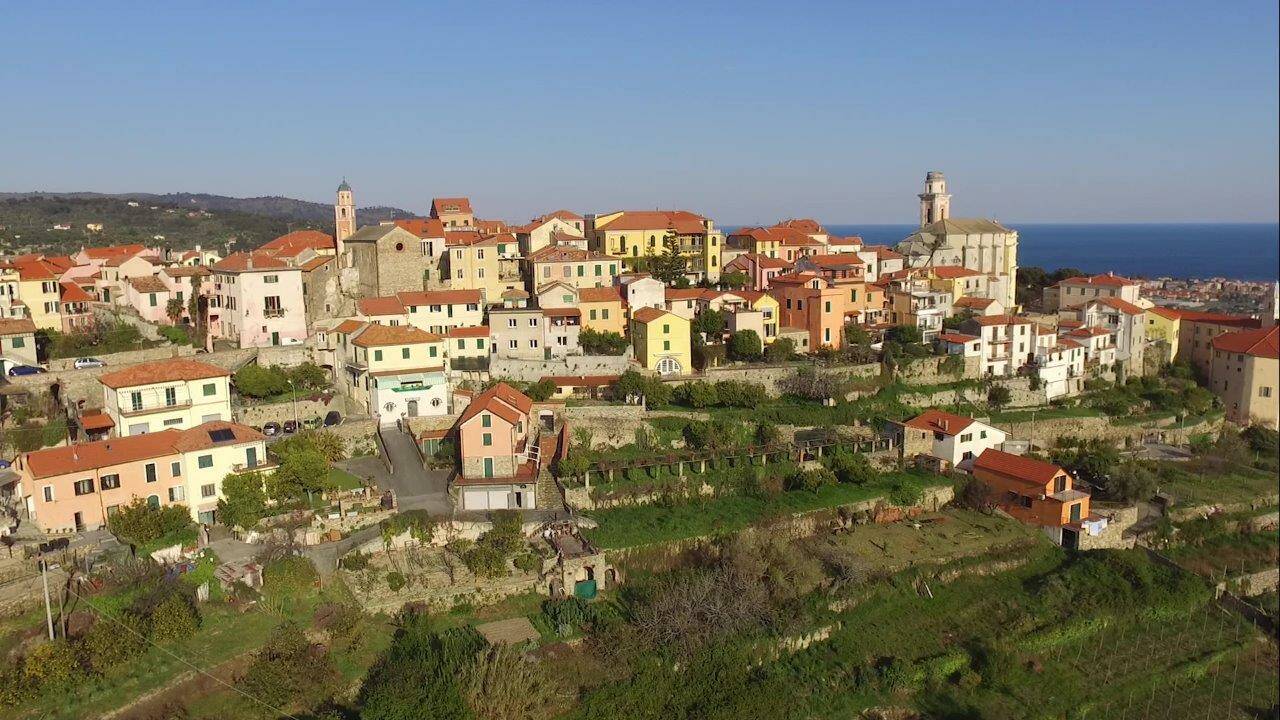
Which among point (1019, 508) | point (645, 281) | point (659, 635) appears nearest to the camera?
point (659, 635)

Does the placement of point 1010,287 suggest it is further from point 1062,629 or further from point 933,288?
point 1062,629

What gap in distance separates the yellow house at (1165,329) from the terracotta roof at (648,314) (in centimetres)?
2252

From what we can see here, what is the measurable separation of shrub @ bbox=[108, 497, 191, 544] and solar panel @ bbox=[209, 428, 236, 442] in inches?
85.8

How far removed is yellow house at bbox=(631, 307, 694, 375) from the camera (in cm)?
3130

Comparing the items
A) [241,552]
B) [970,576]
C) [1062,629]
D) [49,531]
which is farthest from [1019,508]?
[49,531]

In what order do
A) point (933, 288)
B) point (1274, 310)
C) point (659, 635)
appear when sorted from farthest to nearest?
point (933, 288) → point (1274, 310) → point (659, 635)

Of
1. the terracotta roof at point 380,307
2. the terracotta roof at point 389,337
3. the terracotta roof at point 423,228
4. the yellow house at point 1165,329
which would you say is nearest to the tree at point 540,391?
the terracotta roof at point 389,337

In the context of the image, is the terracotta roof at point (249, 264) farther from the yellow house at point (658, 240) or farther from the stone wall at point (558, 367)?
the yellow house at point (658, 240)

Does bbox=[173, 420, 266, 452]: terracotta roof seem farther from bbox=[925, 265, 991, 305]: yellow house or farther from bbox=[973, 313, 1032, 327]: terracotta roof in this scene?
bbox=[925, 265, 991, 305]: yellow house

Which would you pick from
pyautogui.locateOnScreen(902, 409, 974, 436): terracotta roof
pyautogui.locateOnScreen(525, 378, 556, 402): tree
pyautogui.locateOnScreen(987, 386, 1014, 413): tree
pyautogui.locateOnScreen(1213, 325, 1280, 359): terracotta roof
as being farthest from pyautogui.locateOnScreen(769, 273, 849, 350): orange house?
pyautogui.locateOnScreen(1213, 325, 1280, 359): terracotta roof

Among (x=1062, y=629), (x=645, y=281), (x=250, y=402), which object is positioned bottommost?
(x=1062, y=629)

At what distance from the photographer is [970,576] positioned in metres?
22.6

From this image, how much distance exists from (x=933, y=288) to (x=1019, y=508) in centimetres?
1522

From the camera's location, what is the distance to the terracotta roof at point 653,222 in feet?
141
